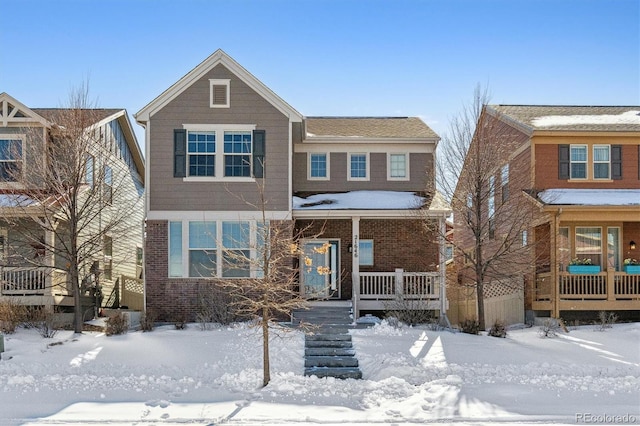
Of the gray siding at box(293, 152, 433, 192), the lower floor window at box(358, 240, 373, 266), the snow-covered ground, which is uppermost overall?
the gray siding at box(293, 152, 433, 192)

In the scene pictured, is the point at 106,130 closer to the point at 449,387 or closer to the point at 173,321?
the point at 173,321

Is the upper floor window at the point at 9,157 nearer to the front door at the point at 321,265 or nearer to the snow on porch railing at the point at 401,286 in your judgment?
the front door at the point at 321,265

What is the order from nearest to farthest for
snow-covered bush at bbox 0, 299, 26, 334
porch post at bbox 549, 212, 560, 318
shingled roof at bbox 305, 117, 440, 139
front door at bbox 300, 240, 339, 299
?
snow-covered bush at bbox 0, 299, 26, 334 → porch post at bbox 549, 212, 560, 318 → front door at bbox 300, 240, 339, 299 → shingled roof at bbox 305, 117, 440, 139

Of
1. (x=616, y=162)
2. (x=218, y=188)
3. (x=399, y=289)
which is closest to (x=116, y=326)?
(x=218, y=188)

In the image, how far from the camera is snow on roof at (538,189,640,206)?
1975 centimetres

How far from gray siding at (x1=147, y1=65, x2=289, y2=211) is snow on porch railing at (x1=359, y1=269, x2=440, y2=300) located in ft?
11.6

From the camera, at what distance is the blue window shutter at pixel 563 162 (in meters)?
21.4

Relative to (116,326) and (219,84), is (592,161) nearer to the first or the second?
(219,84)

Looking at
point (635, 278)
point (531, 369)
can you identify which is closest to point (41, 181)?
point (531, 369)

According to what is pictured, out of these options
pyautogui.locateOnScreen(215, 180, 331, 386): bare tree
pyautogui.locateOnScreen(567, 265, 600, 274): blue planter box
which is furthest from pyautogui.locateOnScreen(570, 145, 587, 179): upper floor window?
pyautogui.locateOnScreen(215, 180, 331, 386): bare tree

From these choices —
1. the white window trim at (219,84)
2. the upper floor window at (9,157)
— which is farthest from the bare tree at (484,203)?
the upper floor window at (9,157)

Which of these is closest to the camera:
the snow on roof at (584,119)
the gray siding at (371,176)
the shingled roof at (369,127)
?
the gray siding at (371,176)

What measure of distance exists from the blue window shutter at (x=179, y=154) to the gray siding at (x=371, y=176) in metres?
4.28

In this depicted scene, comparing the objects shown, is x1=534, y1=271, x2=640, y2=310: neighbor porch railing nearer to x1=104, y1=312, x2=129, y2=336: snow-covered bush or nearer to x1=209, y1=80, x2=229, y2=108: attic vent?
x1=209, y1=80, x2=229, y2=108: attic vent
